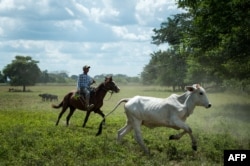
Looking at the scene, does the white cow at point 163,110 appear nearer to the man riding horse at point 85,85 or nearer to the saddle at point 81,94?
the man riding horse at point 85,85

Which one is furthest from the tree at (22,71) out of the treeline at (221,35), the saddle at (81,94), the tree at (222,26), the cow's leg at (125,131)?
the cow's leg at (125,131)

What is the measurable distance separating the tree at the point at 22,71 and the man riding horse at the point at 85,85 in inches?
3262

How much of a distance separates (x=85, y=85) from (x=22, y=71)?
86599mm

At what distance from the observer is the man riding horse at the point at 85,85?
20.3 metres

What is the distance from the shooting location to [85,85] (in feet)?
67.4

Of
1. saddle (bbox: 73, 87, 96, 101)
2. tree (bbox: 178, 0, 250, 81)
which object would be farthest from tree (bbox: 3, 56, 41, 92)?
saddle (bbox: 73, 87, 96, 101)

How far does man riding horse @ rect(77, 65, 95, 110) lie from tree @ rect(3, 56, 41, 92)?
82848 mm

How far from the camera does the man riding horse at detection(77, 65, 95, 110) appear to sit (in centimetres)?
2027

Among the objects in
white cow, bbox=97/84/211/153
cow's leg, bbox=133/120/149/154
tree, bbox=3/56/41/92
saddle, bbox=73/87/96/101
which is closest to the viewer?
cow's leg, bbox=133/120/149/154

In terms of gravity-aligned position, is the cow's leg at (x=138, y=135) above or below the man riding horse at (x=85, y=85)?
below

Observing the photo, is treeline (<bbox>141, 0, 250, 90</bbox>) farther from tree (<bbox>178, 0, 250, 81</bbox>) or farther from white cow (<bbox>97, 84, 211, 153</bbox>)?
white cow (<bbox>97, 84, 211, 153</bbox>)

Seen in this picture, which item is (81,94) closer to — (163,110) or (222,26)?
(163,110)

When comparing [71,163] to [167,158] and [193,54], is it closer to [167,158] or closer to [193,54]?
[167,158]

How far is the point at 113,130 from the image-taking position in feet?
60.9
